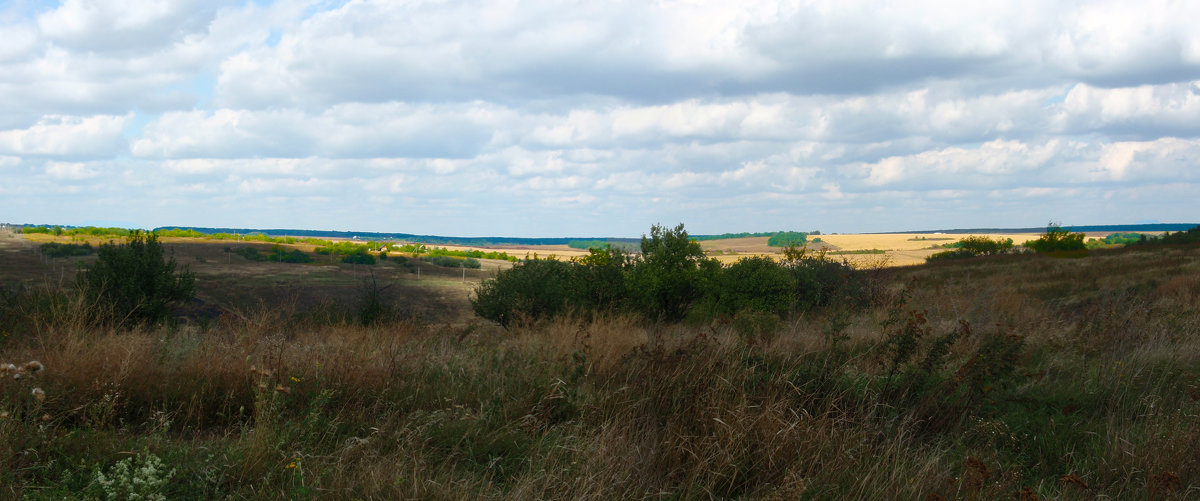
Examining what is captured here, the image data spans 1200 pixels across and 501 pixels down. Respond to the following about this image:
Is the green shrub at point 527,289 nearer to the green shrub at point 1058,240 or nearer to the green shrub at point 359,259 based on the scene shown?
the green shrub at point 1058,240

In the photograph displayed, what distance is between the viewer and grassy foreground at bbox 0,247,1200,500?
379 cm

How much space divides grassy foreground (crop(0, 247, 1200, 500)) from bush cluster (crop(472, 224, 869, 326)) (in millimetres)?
14589

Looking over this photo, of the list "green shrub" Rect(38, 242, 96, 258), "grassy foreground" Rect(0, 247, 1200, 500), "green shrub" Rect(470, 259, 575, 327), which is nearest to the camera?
"grassy foreground" Rect(0, 247, 1200, 500)

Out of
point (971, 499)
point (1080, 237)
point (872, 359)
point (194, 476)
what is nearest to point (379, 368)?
point (194, 476)

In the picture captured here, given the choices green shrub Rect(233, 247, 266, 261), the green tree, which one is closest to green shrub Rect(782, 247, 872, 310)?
the green tree

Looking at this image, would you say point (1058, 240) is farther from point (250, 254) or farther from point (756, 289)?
point (250, 254)

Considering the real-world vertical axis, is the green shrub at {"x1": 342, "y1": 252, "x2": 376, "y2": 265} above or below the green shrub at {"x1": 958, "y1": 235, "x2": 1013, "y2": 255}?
below

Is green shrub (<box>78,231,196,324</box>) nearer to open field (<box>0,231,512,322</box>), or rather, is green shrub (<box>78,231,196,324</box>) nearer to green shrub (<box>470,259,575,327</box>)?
green shrub (<box>470,259,575,327</box>)

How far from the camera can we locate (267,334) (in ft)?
21.8

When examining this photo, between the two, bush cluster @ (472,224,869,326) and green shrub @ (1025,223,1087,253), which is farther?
green shrub @ (1025,223,1087,253)

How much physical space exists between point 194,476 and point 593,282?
21941 mm

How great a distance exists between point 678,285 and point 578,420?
19.4 m

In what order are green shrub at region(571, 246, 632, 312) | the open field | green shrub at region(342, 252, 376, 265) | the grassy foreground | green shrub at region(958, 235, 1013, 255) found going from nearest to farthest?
the grassy foreground → green shrub at region(571, 246, 632, 312) → the open field → green shrub at region(958, 235, 1013, 255) → green shrub at region(342, 252, 376, 265)

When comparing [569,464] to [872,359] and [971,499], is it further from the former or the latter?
[872,359]
